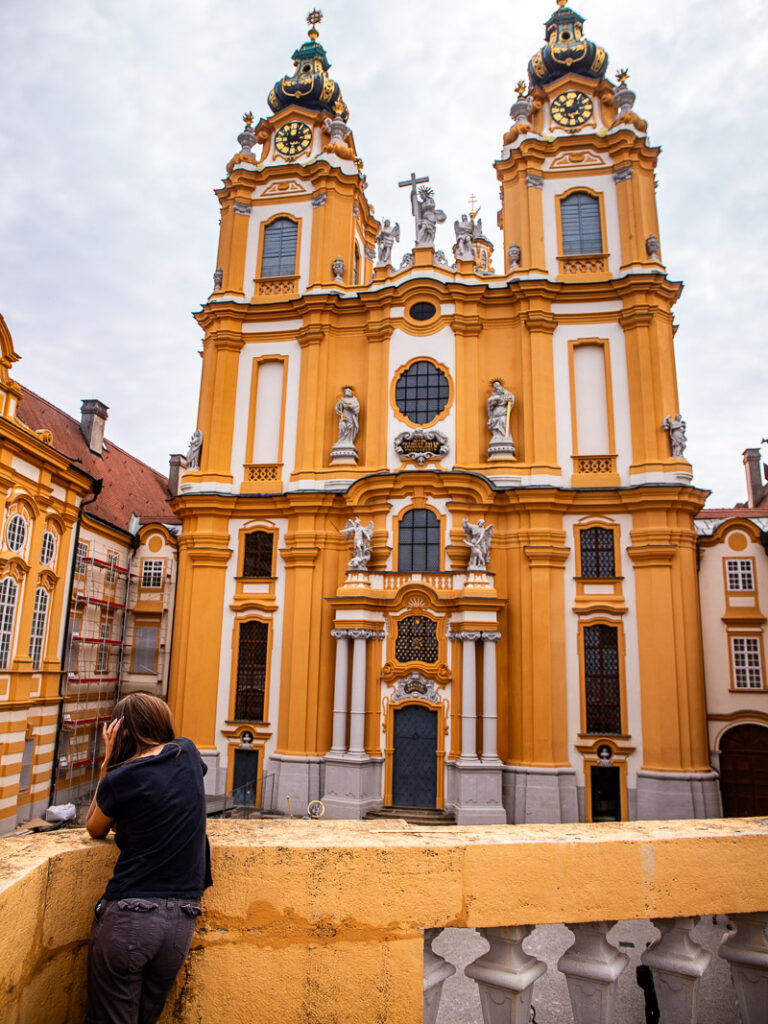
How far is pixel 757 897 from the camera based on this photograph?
3.12 meters

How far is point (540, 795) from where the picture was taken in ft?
67.8

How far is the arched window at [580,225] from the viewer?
2566cm

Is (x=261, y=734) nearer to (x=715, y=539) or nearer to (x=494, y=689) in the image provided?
(x=494, y=689)

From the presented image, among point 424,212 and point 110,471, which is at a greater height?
point 424,212

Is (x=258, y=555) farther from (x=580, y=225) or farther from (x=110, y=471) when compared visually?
(x=580, y=225)

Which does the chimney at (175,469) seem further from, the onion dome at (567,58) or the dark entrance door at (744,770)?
the dark entrance door at (744,770)

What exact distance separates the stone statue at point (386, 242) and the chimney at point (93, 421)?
43.7 feet

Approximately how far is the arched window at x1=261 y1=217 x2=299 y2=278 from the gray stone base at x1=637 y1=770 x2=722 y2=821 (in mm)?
21192

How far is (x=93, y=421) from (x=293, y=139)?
14.0 meters

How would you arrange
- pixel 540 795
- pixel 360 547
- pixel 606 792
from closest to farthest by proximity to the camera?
pixel 540 795
pixel 606 792
pixel 360 547

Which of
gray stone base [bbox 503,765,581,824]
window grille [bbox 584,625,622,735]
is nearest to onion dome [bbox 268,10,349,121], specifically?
window grille [bbox 584,625,622,735]

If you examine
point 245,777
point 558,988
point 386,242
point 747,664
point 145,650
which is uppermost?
point 386,242

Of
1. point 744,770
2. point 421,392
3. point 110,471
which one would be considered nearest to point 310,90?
point 421,392

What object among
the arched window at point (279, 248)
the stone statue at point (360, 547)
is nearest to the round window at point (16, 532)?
the stone statue at point (360, 547)
